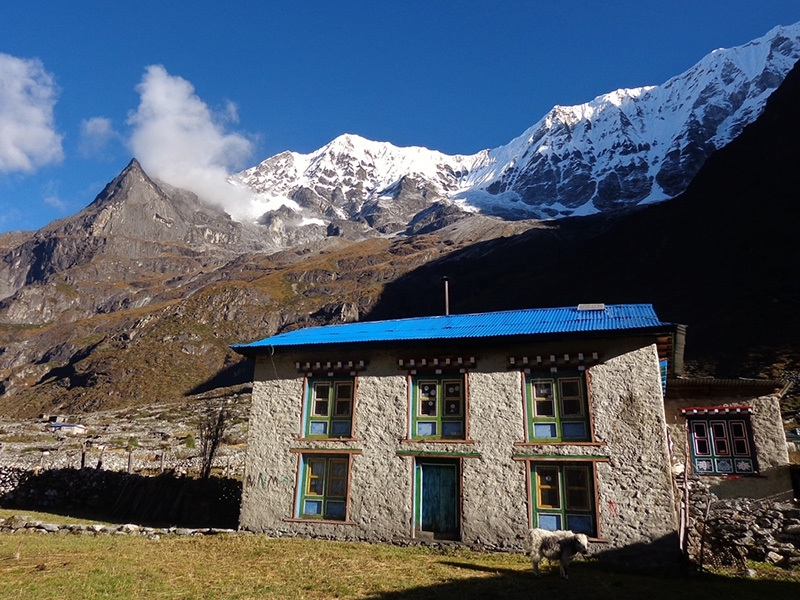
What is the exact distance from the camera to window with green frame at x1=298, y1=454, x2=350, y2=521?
804 inches

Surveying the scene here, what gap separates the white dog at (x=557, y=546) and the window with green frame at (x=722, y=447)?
42.9ft

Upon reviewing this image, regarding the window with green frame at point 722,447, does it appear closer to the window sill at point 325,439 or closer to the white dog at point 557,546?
the white dog at point 557,546

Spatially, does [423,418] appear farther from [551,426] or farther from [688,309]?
[688,309]

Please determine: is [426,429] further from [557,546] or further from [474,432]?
[557,546]

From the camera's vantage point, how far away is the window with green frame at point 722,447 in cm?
2428

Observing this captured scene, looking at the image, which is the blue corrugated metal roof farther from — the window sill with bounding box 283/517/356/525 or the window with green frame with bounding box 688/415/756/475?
the window with green frame with bounding box 688/415/756/475

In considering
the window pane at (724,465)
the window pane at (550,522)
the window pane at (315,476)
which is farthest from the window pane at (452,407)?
the window pane at (724,465)

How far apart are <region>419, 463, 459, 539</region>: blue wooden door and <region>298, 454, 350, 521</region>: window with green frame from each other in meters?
3.02

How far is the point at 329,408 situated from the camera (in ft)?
71.1

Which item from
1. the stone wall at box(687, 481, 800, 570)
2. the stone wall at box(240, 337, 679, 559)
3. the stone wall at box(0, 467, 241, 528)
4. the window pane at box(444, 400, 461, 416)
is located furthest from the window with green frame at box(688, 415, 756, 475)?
the stone wall at box(0, 467, 241, 528)

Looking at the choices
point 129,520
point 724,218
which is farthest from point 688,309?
point 129,520

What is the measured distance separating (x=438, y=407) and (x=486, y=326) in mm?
3779

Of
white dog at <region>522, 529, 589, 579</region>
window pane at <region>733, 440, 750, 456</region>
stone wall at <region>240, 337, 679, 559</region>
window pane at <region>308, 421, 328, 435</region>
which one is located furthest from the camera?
window pane at <region>733, 440, 750, 456</region>

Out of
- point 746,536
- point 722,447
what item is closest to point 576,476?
point 746,536
